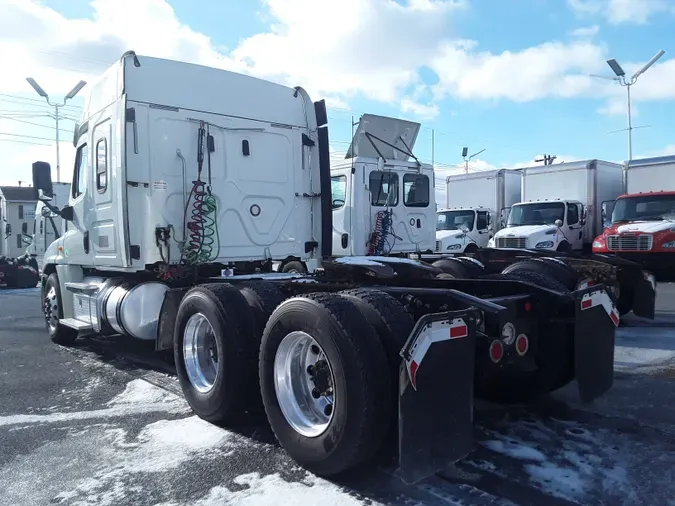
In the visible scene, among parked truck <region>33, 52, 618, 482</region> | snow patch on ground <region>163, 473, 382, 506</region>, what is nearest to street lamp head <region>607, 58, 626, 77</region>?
parked truck <region>33, 52, 618, 482</region>

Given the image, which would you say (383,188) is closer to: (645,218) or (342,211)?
(342,211)

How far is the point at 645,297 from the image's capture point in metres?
7.95

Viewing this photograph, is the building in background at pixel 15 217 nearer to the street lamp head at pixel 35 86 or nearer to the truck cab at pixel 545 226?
the street lamp head at pixel 35 86

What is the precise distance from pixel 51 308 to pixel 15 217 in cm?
1685

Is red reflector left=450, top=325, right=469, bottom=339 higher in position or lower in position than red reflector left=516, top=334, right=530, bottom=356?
higher

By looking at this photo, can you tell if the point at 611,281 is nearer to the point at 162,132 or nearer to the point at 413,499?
the point at 413,499

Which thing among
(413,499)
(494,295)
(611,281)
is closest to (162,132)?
(494,295)

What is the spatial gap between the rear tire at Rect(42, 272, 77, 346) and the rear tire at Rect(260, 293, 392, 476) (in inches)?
218

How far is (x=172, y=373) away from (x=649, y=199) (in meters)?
14.7

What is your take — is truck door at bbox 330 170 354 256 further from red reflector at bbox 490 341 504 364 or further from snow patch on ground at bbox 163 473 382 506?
snow patch on ground at bbox 163 473 382 506

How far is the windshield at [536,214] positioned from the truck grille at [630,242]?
2054mm

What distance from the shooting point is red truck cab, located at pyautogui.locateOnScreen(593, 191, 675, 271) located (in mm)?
14945

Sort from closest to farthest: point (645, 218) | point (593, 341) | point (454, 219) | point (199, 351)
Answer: point (593, 341) < point (199, 351) < point (645, 218) < point (454, 219)

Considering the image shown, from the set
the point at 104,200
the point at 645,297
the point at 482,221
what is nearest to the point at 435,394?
the point at 104,200
